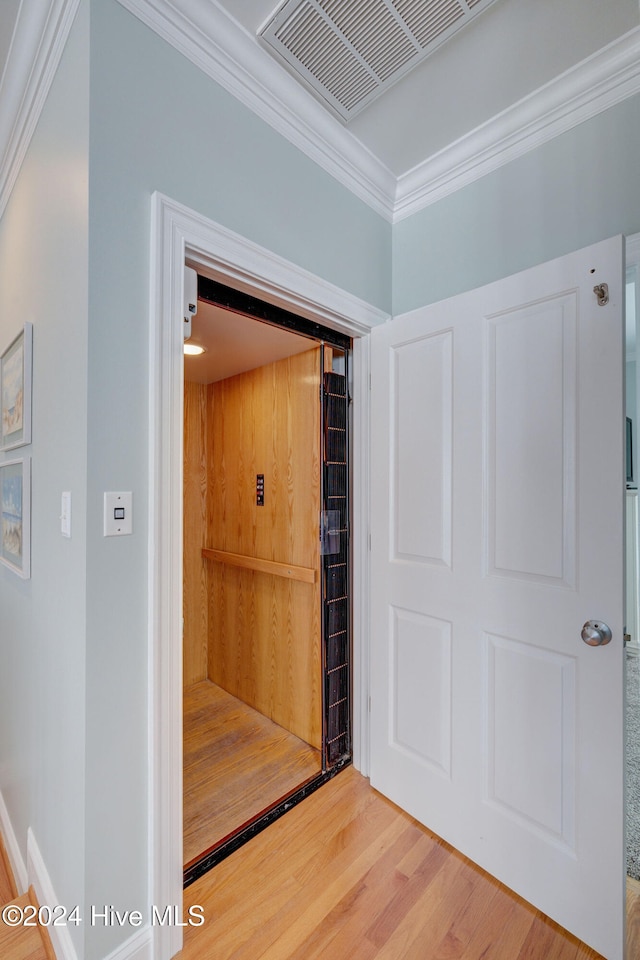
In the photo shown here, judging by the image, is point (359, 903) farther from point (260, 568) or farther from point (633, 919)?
point (260, 568)

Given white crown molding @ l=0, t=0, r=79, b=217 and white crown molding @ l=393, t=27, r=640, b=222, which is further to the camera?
white crown molding @ l=393, t=27, r=640, b=222

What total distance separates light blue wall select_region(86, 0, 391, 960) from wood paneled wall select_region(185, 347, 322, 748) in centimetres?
111

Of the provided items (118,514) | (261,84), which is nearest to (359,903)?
(118,514)

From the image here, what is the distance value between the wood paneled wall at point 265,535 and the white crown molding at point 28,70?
4.44ft

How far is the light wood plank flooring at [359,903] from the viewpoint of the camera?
4.05 ft

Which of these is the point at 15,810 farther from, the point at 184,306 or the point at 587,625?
the point at 587,625

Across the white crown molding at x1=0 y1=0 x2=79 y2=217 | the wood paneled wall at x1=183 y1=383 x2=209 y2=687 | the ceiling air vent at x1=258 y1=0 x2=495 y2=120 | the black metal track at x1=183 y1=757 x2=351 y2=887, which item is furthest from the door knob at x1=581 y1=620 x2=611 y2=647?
the wood paneled wall at x1=183 y1=383 x2=209 y2=687

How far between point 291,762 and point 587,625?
1545 mm

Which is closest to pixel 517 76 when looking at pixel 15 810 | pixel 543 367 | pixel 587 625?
pixel 543 367

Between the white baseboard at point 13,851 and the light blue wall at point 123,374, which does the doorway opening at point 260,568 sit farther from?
the white baseboard at point 13,851

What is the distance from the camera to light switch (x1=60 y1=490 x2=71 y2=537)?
1.17 metres

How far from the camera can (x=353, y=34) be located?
1333mm

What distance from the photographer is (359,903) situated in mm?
1373

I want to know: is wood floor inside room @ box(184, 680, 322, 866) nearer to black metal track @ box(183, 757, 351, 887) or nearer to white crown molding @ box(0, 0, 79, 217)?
black metal track @ box(183, 757, 351, 887)
